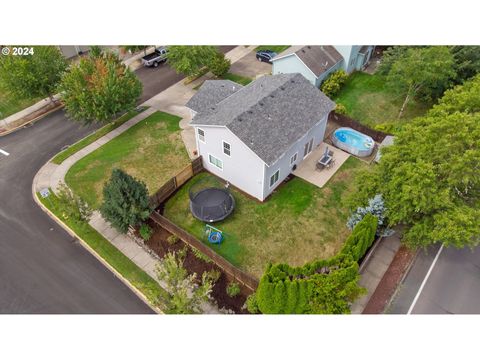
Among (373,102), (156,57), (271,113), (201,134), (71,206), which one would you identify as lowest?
(71,206)

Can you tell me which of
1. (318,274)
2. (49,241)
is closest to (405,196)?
(318,274)

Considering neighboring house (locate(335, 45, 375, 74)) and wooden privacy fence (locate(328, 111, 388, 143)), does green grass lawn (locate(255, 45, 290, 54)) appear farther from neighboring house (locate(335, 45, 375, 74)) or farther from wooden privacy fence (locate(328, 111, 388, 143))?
wooden privacy fence (locate(328, 111, 388, 143))

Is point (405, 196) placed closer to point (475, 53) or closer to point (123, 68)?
point (475, 53)

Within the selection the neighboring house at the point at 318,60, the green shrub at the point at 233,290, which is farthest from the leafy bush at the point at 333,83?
the green shrub at the point at 233,290

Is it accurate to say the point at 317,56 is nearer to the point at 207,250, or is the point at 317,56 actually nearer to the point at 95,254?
the point at 207,250

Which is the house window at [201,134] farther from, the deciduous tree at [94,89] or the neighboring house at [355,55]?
the neighboring house at [355,55]

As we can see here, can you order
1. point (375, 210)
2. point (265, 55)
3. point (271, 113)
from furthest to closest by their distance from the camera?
1. point (265, 55)
2. point (271, 113)
3. point (375, 210)

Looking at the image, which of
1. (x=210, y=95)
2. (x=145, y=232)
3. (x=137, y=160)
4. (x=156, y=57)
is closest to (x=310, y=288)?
(x=145, y=232)
